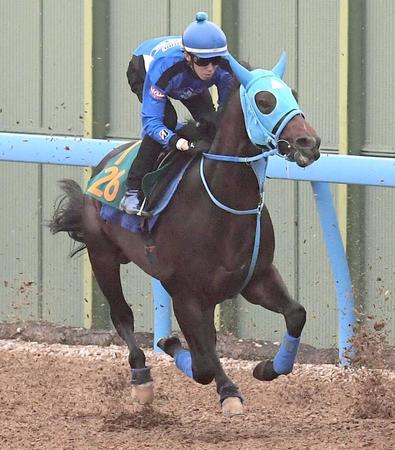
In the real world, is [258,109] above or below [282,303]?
above

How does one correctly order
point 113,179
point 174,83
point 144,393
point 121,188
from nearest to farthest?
point 174,83
point 121,188
point 113,179
point 144,393

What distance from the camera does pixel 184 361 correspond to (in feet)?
25.2

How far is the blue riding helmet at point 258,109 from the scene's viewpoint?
684 centimetres

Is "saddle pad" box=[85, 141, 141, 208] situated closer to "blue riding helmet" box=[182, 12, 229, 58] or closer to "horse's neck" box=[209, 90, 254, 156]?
"horse's neck" box=[209, 90, 254, 156]

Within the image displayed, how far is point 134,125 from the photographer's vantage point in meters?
10.1

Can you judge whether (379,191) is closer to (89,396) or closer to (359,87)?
(359,87)

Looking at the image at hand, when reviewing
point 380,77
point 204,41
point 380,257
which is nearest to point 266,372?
point 204,41

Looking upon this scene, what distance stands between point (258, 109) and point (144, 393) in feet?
6.19

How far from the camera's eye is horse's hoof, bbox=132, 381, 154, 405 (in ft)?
26.6

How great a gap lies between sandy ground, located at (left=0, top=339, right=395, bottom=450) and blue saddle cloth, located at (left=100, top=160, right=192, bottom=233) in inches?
35.8

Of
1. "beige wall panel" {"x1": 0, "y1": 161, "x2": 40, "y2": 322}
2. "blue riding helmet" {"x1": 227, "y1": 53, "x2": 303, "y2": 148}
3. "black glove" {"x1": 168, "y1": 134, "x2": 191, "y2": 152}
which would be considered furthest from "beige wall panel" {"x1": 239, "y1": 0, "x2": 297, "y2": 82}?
"blue riding helmet" {"x1": 227, "y1": 53, "x2": 303, "y2": 148}

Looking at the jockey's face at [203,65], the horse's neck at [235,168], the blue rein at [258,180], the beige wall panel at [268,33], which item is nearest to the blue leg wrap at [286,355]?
the blue rein at [258,180]

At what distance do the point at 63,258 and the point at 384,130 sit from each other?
7.82 ft

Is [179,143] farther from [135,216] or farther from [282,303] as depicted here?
[282,303]
